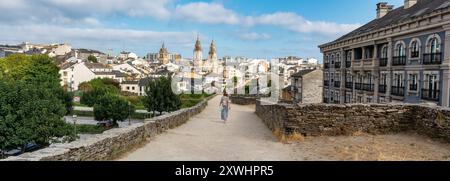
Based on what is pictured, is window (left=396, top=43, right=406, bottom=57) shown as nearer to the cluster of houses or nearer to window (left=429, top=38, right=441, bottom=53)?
window (left=429, top=38, right=441, bottom=53)

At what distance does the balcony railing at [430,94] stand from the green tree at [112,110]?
3638 centimetres

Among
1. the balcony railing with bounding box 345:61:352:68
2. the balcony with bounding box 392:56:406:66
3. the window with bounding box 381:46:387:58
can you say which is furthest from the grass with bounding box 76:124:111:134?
the balcony with bounding box 392:56:406:66

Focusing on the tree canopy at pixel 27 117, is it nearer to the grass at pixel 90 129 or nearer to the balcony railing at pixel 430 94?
the grass at pixel 90 129

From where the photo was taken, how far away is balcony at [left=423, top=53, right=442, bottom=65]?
24859 millimetres

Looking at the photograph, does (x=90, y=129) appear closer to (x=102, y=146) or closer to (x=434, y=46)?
(x=434, y=46)

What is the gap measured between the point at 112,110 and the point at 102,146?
137 ft

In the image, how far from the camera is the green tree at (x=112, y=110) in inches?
1946

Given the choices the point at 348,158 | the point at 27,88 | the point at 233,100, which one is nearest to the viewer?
the point at 348,158

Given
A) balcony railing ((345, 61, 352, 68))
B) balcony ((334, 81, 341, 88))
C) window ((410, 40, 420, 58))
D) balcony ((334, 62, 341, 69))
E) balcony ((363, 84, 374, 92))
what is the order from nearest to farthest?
window ((410, 40, 420, 58)) → balcony ((363, 84, 374, 92)) → balcony railing ((345, 61, 352, 68)) → balcony ((334, 62, 341, 69)) → balcony ((334, 81, 341, 88))

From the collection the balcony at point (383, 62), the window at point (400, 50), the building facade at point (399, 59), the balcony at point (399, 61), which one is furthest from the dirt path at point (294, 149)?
the balcony at point (383, 62)
